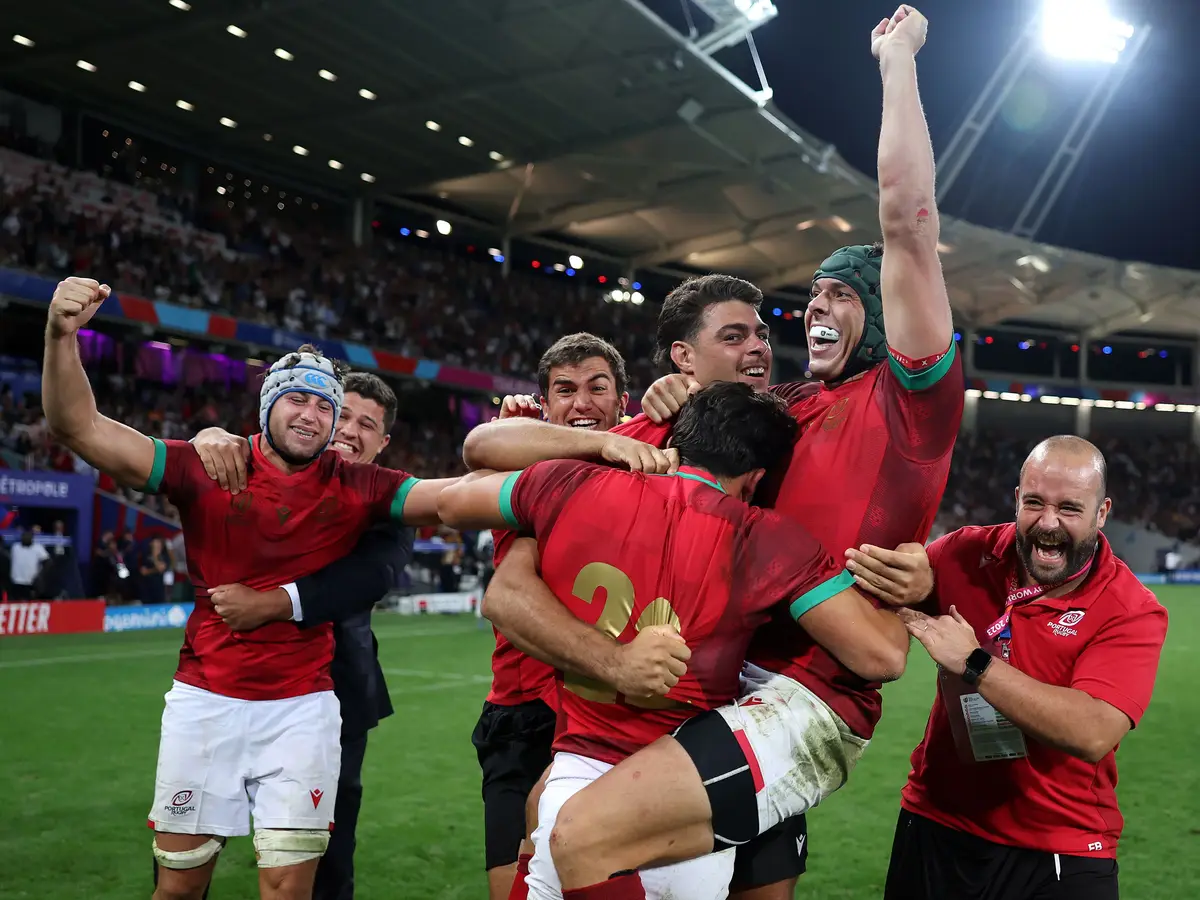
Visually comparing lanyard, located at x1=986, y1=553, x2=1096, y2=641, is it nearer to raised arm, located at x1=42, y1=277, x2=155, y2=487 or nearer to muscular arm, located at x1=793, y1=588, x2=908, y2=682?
muscular arm, located at x1=793, y1=588, x2=908, y2=682

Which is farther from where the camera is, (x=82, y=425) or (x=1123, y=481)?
(x=1123, y=481)

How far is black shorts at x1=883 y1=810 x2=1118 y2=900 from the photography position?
3.61m

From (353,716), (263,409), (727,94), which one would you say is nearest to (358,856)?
(353,716)

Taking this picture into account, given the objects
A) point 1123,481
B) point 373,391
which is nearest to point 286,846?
point 373,391

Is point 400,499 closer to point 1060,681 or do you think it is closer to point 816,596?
point 816,596

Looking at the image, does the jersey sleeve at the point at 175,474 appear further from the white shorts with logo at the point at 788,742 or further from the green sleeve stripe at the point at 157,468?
the white shorts with logo at the point at 788,742

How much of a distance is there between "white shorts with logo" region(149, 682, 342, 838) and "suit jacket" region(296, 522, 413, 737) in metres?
0.43

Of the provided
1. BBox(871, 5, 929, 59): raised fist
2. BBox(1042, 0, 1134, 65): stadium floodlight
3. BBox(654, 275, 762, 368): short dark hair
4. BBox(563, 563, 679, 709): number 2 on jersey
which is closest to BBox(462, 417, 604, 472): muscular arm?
BBox(563, 563, 679, 709): number 2 on jersey

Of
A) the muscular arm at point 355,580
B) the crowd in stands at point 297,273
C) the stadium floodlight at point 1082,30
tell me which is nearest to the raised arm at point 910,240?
the muscular arm at point 355,580

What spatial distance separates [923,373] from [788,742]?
3.39 feet

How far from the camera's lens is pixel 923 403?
2.84m

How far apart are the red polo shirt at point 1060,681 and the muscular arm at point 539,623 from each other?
1.67 m

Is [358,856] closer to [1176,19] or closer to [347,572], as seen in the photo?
[347,572]

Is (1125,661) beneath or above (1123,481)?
beneath
